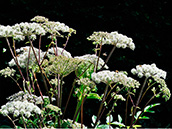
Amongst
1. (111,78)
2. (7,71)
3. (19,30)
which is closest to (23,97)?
(7,71)

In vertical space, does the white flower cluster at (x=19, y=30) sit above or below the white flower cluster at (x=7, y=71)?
above

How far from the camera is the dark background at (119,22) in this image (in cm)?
335

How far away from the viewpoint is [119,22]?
3.49 metres

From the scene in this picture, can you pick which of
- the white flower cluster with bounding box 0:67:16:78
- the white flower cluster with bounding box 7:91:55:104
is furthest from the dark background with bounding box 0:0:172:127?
the white flower cluster with bounding box 7:91:55:104

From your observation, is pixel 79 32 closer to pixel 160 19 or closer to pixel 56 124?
pixel 160 19

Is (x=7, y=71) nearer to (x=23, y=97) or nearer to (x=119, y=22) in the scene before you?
(x=23, y=97)

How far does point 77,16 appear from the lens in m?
3.44

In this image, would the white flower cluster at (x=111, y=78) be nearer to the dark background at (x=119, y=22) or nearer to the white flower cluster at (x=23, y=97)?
the white flower cluster at (x=23, y=97)

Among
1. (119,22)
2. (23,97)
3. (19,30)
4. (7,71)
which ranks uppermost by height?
(119,22)

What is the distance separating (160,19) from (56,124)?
2.42 m

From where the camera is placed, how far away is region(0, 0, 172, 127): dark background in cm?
335

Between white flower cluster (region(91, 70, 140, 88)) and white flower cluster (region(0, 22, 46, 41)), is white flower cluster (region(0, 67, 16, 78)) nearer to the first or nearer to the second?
white flower cluster (region(0, 22, 46, 41))

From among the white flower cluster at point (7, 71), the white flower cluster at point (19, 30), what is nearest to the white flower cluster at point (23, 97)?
the white flower cluster at point (7, 71)

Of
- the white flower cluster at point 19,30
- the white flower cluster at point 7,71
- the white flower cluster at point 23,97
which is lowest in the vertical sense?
the white flower cluster at point 23,97
